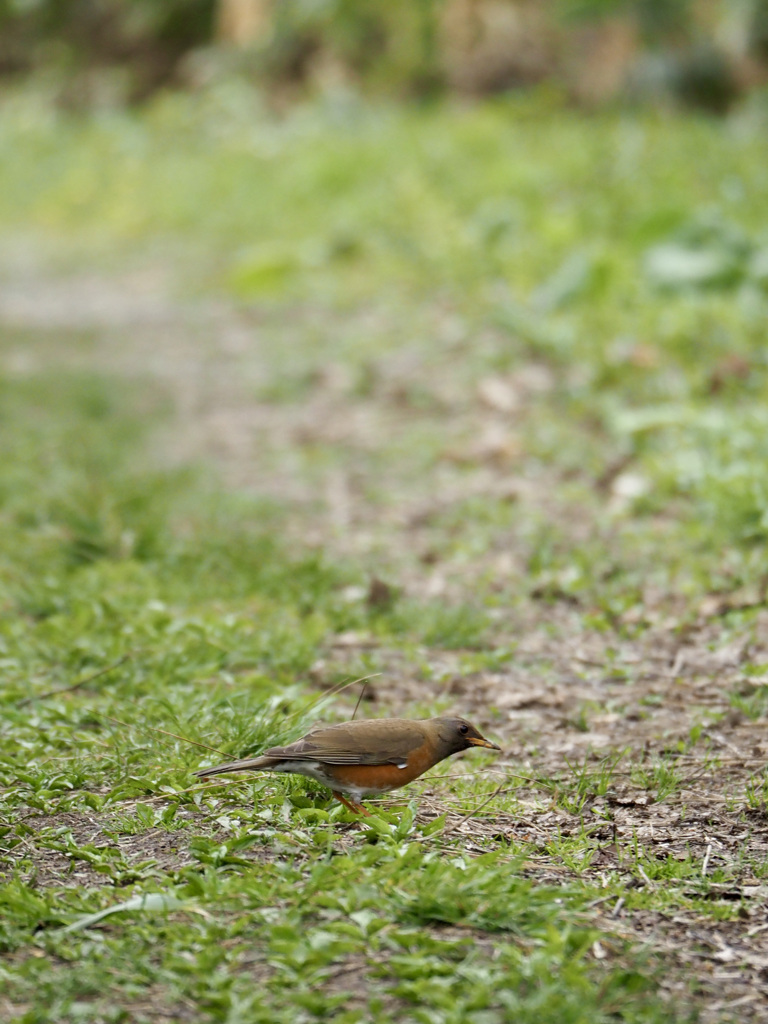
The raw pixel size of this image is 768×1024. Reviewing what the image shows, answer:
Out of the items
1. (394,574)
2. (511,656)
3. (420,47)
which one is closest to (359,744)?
(511,656)

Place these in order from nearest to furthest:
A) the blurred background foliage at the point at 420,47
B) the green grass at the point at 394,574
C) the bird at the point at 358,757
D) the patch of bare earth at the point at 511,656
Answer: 1. the green grass at the point at 394,574
2. the patch of bare earth at the point at 511,656
3. the bird at the point at 358,757
4. the blurred background foliage at the point at 420,47

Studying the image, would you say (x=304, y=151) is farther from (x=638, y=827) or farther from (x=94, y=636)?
(x=638, y=827)

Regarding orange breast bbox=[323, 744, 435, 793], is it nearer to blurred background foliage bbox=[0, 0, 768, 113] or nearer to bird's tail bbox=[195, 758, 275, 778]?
bird's tail bbox=[195, 758, 275, 778]

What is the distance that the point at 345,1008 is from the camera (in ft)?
7.38

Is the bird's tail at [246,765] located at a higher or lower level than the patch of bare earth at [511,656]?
higher

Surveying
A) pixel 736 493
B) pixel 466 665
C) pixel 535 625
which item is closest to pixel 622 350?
pixel 736 493

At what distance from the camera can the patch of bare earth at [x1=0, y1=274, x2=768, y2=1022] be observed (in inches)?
109

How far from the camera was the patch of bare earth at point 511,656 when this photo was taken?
276 cm

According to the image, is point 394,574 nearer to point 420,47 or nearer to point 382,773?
point 382,773

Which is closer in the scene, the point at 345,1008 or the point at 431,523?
the point at 345,1008

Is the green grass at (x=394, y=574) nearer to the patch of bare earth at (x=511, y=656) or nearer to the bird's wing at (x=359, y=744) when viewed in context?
the patch of bare earth at (x=511, y=656)

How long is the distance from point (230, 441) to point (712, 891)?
4906mm

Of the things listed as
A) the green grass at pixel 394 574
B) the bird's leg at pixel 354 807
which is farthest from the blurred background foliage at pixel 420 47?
the bird's leg at pixel 354 807

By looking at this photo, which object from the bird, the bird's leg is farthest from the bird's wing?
the bird's leg
